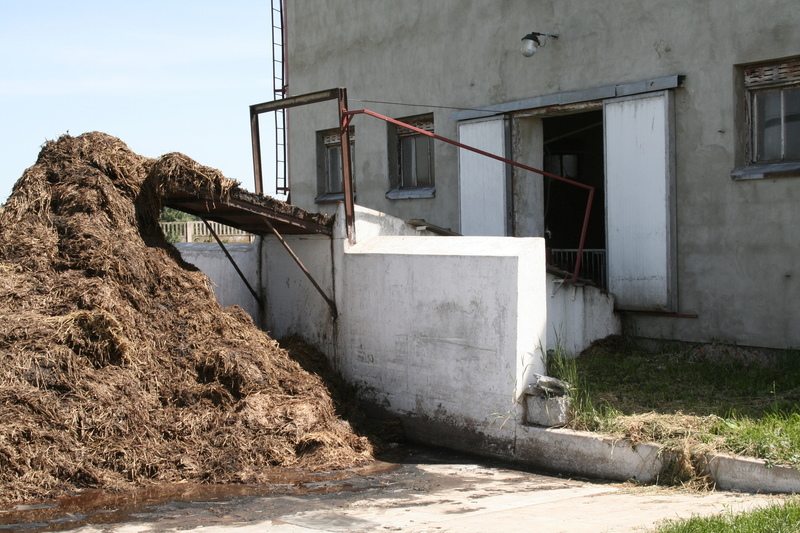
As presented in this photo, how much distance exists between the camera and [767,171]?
9.28 metres

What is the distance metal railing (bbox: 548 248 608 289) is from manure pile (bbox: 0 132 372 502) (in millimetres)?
4043

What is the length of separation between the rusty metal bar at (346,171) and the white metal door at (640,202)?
10.6ft

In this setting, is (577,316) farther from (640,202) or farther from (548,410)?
(548,410)

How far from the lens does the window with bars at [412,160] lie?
13930 mm

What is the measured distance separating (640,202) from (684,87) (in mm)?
1434

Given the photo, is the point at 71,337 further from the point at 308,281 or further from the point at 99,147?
the point at 308,281

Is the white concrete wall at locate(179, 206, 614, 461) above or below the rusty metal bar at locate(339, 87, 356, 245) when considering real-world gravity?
below

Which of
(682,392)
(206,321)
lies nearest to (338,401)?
(206,321)

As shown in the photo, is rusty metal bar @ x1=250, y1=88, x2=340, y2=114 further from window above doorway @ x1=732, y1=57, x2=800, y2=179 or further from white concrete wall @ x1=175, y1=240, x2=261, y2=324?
window above doorway @ x1=732, y1=57, x2=800, y2=179

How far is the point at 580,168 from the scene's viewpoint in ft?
47.8

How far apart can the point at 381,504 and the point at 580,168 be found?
9.02 metres

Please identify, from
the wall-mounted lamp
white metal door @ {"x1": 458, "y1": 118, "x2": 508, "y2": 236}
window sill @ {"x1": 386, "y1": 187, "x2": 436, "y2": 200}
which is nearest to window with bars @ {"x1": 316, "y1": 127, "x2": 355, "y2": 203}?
window sill @ {"x1": 386, "y1": 187, "x2": 436, "y2": 200}

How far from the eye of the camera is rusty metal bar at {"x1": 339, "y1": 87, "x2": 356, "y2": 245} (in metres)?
9.97

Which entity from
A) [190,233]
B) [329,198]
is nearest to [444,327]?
[329,198]
